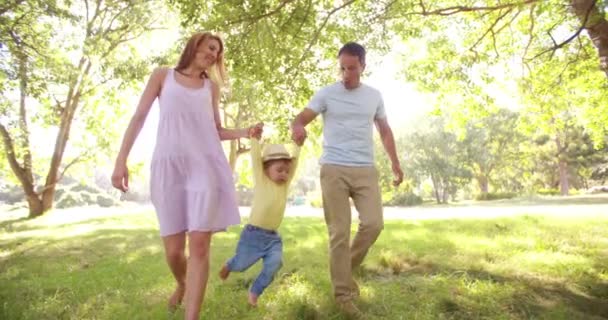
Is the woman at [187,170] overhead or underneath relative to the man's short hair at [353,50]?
underneath

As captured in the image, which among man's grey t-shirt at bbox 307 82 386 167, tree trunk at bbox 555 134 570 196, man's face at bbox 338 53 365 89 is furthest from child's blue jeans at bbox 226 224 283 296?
tree trunk at bbox 555 134 570 196

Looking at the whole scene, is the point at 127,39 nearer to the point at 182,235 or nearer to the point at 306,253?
the point at 306,253

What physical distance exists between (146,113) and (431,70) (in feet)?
37.8

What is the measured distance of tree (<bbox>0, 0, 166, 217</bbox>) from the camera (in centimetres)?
1166

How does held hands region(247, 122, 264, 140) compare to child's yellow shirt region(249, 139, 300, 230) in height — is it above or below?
above

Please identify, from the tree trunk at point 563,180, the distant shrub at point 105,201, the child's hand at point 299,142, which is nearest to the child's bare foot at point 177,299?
the child's hand at point 299,142

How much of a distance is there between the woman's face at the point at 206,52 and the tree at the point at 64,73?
882 centimetres

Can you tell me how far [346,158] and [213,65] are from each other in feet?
5.40

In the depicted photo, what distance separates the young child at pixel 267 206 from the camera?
16.9 feet

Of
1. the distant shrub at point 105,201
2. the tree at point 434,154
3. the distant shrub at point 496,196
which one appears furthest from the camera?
the tree at point 434,154

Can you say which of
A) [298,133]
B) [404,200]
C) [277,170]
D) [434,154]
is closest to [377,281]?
[277,170]

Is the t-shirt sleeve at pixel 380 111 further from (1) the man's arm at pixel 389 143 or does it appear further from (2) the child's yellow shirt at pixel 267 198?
(2) the child's yellow shirt at pixel 267 198

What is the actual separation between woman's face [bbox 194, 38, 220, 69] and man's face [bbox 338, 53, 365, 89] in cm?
143

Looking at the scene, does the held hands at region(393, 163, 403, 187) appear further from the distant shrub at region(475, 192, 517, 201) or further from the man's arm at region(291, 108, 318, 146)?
the distant shrub at region(475, 192, 517, 201)
